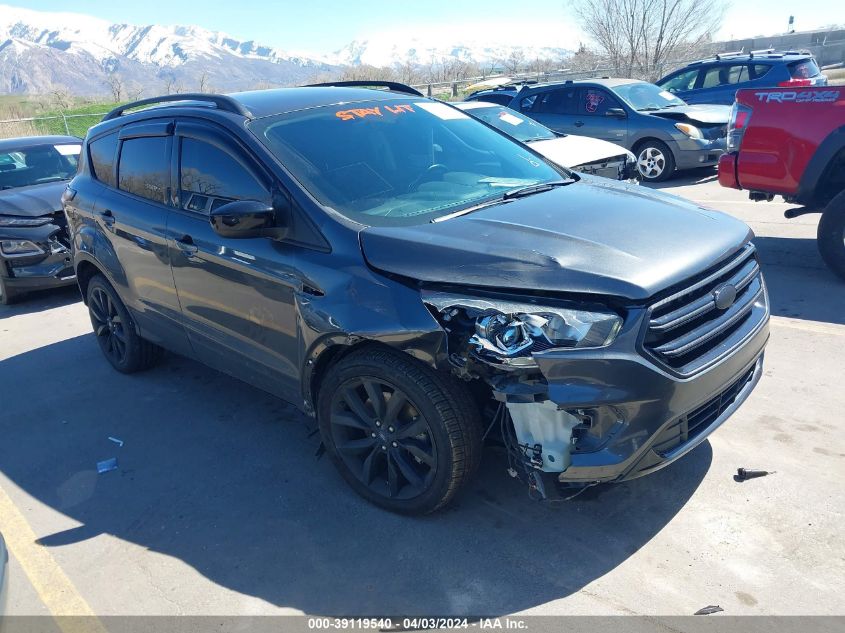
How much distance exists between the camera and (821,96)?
598 centimetres

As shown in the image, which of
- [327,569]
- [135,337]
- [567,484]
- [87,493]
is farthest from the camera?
[135,337]

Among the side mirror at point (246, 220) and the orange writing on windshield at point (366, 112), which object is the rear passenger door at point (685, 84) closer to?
the orange writing on windshield at point (366, 112)

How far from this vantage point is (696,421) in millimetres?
2982

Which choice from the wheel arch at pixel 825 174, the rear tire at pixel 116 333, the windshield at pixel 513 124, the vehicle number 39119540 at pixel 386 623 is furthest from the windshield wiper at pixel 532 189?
the windshield at pixel 513 124

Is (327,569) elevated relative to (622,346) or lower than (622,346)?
lower

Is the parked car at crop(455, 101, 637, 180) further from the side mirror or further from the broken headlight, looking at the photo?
the broken headlight

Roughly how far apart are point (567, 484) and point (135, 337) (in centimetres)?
363

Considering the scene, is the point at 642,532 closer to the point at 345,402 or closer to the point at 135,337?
the point at 345,402

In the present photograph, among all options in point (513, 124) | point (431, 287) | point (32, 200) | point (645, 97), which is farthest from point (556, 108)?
point (431, 287)

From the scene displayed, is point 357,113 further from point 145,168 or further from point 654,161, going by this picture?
point 654,161

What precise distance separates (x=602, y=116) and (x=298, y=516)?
32.2ft

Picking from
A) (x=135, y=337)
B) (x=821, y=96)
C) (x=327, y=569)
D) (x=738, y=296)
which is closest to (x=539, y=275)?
(x=738, y=296)

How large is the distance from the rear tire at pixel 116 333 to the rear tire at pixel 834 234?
18.3ft

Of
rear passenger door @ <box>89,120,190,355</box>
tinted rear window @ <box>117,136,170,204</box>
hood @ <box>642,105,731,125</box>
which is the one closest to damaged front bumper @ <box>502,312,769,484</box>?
rear passenger door @ <box>89,120,190,355</box>
